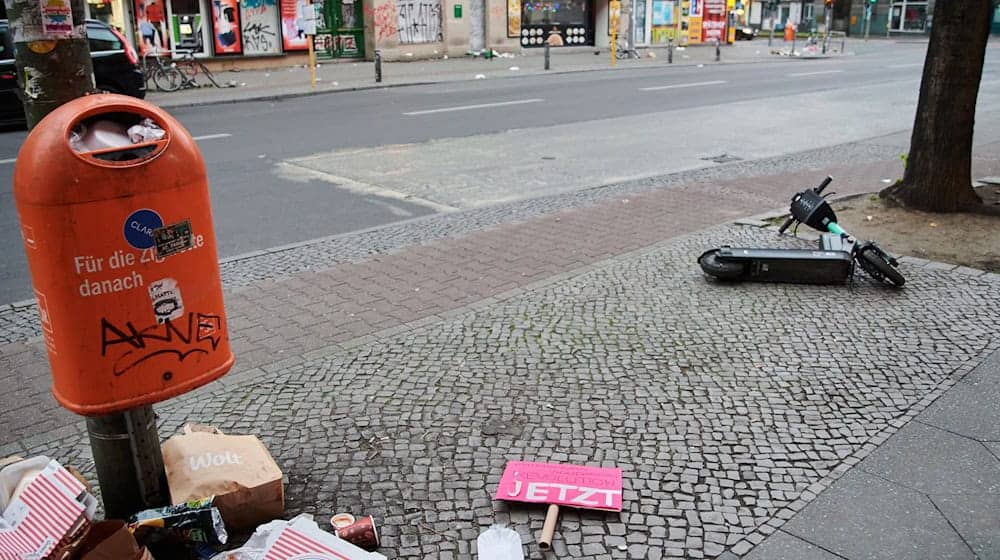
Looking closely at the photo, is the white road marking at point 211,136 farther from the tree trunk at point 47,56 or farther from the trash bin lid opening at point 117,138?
the trash bin lid opening at point 117,138

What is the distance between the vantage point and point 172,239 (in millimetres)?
2822

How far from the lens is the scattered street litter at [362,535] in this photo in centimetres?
314

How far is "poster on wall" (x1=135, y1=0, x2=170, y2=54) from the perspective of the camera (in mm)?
22328

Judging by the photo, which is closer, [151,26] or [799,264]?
[799,264]

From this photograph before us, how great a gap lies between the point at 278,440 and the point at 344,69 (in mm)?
24473

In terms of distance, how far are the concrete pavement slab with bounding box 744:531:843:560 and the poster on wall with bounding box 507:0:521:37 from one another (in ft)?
105

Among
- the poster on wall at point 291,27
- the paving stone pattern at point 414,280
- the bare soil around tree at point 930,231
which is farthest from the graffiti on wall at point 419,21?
the bare soil around tree at point 930,231

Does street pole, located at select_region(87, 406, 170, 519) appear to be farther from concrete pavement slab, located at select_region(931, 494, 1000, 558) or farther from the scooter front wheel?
the scooter front wheel

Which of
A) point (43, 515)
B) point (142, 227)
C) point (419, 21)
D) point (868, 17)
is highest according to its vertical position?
point (868, 17)

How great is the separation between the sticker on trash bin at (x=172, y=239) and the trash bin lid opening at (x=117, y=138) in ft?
0.81

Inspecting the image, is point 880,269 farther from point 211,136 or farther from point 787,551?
point 211,136

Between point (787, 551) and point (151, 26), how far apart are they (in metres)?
23.5

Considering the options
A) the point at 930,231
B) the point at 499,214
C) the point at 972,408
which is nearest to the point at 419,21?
the point at 499,214

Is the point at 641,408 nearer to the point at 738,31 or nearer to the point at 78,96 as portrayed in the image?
the point at 78,96
